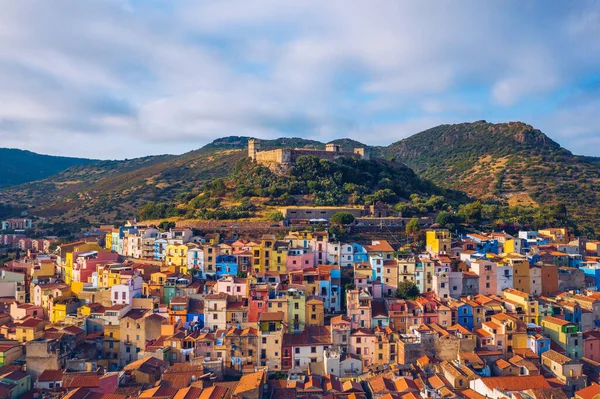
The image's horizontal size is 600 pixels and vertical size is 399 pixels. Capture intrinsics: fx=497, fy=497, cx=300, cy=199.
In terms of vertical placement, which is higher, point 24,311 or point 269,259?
point 269,259

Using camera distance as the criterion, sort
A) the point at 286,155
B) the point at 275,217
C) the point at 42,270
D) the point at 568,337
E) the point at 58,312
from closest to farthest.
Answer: the point at 568,337 < the point at 58,312 < the point at 42,270 < the point at 275,217 < the point at 286,155

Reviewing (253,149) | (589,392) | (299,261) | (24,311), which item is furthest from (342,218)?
(253,149)

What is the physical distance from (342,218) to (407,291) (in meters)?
11.2

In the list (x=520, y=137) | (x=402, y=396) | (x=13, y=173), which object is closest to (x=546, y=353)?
(x=402, y=396)

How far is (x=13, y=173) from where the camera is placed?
426ft

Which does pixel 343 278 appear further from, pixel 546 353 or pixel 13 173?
pixel 13 173

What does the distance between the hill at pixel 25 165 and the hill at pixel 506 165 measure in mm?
95643

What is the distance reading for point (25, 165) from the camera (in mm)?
140875

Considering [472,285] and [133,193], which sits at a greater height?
[133,193]

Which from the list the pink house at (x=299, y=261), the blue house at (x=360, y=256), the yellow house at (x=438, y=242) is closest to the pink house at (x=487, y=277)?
the yellow house at (x=438, y=242)

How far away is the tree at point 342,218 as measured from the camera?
39.9 meters

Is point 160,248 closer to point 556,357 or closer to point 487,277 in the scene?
point 487,277

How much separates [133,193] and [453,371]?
63724mm

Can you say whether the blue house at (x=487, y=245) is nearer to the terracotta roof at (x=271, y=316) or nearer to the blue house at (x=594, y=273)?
the blue house at (x=594, y=273)
